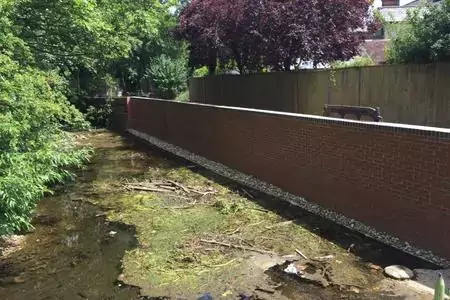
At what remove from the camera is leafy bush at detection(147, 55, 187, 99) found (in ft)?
80.7

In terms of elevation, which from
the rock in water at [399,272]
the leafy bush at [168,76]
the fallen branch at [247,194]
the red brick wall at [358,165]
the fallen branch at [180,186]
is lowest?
the fallen branch at [180,186]

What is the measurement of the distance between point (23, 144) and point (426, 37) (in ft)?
28.7

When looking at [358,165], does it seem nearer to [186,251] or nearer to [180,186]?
[186,251]

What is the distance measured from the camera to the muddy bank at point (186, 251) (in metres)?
5.41

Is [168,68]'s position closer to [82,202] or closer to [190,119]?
[190,119]

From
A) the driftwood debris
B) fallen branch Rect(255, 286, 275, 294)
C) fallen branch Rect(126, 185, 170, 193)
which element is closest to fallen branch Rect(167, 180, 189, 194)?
the driftwood debris

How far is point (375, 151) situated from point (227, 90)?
40.3 feet

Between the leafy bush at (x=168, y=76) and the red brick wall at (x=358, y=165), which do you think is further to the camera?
the leafy bush at (x=168, y=76)

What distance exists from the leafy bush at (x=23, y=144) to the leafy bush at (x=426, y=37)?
25.4ft

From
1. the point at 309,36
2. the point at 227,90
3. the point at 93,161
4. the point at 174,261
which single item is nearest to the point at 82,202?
the point at 174,261

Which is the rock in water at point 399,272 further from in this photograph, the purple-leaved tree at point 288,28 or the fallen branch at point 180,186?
the purple-leaved tree at point 288,28

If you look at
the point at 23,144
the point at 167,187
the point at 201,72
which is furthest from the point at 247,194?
the point at 201,72

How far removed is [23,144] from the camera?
741cm

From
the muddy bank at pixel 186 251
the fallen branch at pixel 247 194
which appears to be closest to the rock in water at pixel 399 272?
the muddy bank at pixel 186 251
